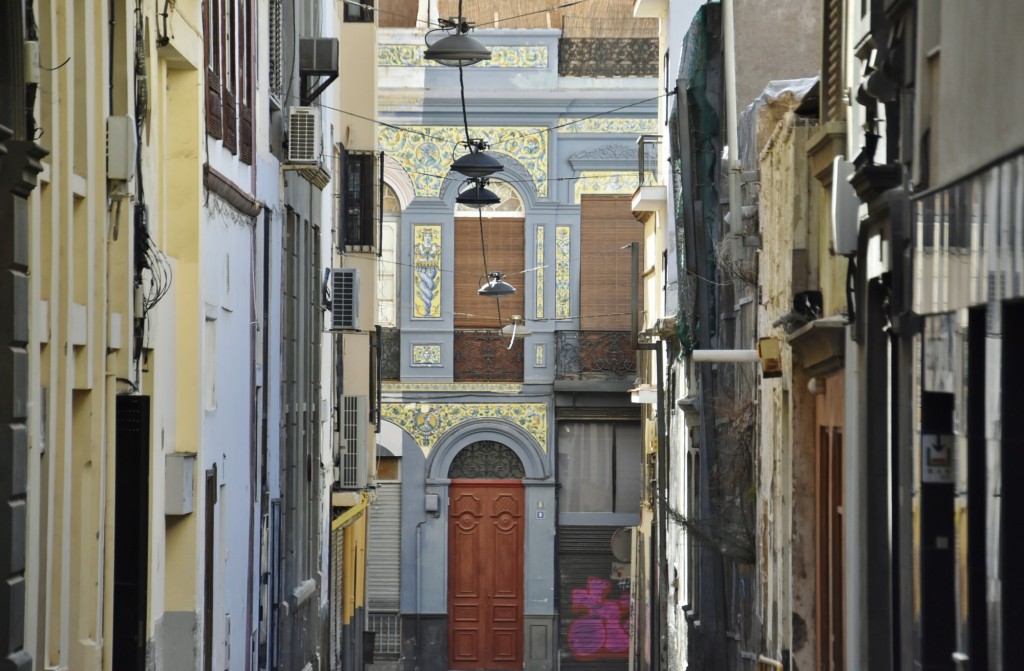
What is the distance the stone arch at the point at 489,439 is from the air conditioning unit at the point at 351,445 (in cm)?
644

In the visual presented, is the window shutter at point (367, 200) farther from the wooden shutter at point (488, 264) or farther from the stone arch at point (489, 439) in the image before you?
the stone arch at point (489, 439)

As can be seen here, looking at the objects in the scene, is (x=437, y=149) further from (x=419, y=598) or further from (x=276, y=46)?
(x=276, y=46)

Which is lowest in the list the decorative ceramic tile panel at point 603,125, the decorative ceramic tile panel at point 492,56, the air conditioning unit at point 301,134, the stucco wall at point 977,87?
the stucco wall at point 977,87

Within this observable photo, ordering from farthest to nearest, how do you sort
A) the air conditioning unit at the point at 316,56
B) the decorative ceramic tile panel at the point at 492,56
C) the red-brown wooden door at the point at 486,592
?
the decorative ceramic tile panel at the point at 492,56, the red-brown wooden door at the point at 486,592, the air conditioning unit at the point at 316,56

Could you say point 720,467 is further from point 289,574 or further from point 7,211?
point 7,211

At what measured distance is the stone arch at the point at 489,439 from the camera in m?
31.5

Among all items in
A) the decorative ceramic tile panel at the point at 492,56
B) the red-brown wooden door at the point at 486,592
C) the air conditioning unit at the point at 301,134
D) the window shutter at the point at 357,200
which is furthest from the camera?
the decorative ceramic tile panel at the point at 492,56

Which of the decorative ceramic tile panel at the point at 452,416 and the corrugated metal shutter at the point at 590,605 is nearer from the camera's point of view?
the corrugated metal shutter at the point at 590,605

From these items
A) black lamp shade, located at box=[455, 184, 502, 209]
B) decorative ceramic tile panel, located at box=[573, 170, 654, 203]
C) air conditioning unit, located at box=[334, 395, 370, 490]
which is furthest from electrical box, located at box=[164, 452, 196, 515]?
decorative ceramic tile panel, located at box=[573, 170, 654, 203]

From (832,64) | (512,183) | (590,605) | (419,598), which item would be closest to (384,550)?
(419,598)

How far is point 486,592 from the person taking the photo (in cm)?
3138

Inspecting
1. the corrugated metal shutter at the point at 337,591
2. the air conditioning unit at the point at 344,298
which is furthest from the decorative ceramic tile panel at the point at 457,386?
the air conditioning unit at the point at 344,298

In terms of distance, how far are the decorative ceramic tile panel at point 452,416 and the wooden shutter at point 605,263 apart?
6.00ft

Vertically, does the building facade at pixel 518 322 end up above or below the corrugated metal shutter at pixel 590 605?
above
